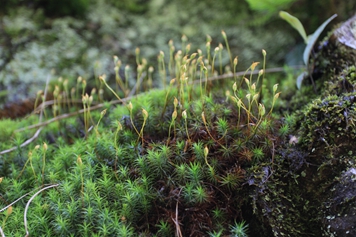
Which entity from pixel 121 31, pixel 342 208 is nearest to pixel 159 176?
pixel 342 208

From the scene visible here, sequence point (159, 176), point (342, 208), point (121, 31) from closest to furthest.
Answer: point (342, 208)
point (159, 176)
point (121, 31)

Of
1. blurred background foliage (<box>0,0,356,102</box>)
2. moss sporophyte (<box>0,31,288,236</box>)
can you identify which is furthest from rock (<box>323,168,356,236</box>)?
blurred background foliage (<box>0,0,356,102</box>)

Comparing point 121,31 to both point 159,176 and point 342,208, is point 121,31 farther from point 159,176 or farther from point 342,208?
point 342,208

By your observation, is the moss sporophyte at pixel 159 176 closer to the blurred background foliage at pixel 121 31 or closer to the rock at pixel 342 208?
the rock at pixel 342 208

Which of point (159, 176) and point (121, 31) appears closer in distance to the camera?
point (159, 176)

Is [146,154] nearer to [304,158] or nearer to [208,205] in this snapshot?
[208,205]

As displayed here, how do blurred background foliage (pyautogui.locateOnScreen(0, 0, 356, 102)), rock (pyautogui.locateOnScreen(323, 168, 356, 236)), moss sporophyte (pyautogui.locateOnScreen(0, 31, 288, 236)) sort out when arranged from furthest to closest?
1. blurred background foliage (pyautogui.locateOnScreen(0, 0, 356, 102))
2. moss sporophyte (pyautogui.locateOnScreen(0, 31, 288, 236))
3. rock (pyautogui.locateOnScreen(323, 168, 356, 236))

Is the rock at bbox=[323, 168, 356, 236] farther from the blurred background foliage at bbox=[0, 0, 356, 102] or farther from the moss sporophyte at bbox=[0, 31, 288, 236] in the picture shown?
the blurred background foliage at bbox=[0, 0, 356, 102]

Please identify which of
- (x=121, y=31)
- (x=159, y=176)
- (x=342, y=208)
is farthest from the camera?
(x=121, y=31)
